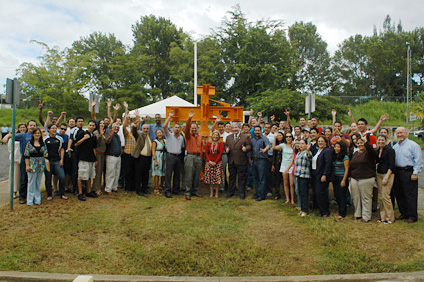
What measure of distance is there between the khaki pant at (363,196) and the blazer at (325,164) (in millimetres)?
527

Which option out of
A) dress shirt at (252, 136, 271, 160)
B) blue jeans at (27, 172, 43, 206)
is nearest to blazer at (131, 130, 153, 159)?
blue jeans at (27, 172, 43, 206)

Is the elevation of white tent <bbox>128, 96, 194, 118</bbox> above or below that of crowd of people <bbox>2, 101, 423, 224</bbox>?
above

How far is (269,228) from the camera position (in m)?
6.01

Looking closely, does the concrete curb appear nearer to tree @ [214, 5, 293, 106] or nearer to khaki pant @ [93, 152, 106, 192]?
khaki pant @ [93, 152, 106, 192]

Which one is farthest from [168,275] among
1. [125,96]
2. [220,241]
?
[125,96]

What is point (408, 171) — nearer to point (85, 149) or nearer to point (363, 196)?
point (363, 196)

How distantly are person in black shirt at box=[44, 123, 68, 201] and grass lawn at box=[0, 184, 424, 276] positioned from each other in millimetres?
521

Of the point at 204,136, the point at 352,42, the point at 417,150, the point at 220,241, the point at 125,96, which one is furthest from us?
the point at 352,42

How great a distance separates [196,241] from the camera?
5285mm

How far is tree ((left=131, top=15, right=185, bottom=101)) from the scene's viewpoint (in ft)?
132

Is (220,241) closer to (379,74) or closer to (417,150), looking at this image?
(417,150)

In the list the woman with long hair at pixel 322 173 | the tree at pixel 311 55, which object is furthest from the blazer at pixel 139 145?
the tree at pixel 311 55

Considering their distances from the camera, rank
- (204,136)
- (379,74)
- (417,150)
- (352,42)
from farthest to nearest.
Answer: (352,42) → (379,74) → (204,136) → (417,150)

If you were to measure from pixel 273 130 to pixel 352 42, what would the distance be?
51.6 meters
